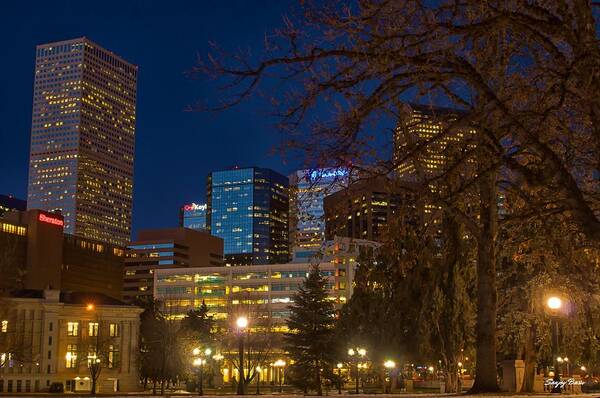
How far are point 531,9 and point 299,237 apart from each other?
6545 mm

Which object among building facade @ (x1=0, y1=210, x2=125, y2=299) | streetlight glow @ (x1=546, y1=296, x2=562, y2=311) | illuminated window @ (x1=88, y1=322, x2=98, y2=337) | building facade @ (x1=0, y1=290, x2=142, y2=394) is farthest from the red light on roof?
streetlight glow @ (x1=546, y1=296, x2=562, y2=311)

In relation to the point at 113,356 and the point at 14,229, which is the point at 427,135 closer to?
the point at 113,356

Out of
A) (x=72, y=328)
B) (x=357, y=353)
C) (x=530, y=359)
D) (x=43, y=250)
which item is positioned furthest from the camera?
(x=43, y=250)

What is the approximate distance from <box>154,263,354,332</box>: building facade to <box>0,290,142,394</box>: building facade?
5441 centimetres

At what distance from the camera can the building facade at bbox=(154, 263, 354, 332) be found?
152625mm

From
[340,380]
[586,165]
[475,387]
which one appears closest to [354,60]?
[586,165]

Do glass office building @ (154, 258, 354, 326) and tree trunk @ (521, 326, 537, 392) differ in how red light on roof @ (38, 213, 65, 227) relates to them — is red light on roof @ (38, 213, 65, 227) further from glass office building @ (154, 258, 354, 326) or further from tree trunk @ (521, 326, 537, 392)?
tree trunk @ (521, 326, 537, 392)

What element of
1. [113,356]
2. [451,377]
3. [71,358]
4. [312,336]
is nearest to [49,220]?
[113,356]

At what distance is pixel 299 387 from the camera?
227ft

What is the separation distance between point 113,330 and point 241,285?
237 ft

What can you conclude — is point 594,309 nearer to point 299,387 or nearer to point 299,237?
point 299,237

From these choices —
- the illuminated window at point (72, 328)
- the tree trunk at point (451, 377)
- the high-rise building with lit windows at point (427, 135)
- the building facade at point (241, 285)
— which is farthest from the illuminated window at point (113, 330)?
the high-rise building with lit windows at point (427, 135)

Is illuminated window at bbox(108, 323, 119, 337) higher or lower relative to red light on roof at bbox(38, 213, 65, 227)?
lower

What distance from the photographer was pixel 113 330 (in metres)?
96.6
